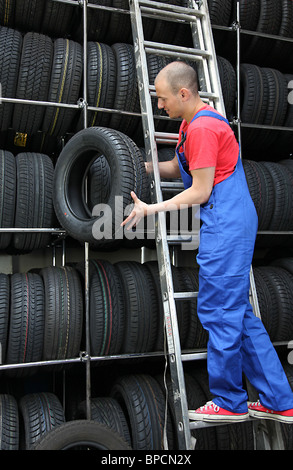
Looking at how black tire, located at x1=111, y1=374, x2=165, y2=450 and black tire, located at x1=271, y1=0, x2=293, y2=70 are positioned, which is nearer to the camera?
black tire, located at x1=111, y1=374, x2=165, y2=450

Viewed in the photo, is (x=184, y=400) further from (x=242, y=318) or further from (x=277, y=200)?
(x=277, y=200)

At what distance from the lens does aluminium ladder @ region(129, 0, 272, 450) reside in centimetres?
221

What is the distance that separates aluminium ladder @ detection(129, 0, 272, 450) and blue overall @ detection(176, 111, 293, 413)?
0.62 feet

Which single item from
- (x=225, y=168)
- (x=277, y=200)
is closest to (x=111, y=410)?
(x=225, y=168)

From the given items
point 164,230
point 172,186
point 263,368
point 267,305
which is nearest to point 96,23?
point 172,186

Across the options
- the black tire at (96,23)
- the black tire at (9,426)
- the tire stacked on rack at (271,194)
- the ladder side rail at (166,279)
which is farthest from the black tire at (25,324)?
the black tire at (96,23)

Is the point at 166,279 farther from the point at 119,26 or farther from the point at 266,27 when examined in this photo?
the point at 266,27

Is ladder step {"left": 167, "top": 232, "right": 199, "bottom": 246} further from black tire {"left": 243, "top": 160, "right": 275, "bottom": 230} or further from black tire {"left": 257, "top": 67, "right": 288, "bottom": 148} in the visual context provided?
black tire {"left": 257, "top": 67, "right": 288, "bottom": 148}

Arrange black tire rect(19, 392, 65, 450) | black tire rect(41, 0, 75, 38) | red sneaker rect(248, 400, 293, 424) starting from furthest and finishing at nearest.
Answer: black tire rect(41, 0, 75, 38)
black tire rect(19, 392, 65, 450)
red sneaker rect(248, 400, 293, 424)

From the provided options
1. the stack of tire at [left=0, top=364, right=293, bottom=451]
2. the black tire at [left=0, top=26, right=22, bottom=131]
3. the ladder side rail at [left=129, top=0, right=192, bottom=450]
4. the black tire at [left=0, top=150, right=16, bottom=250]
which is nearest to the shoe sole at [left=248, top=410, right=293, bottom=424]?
the ladder side rail at [left=129, top=0, right=192, bottom=450]

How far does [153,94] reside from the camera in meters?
2.80

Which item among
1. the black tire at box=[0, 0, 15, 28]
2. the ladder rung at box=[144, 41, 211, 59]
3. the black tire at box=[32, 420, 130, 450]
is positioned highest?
the black tire at box=[0, 0, 15, 28]

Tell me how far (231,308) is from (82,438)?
0.94 metres

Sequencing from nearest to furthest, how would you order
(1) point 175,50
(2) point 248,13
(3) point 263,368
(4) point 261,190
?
(3) point 263,368
(1) point 175,50
(4) point 261,190
(2) point 248,13
